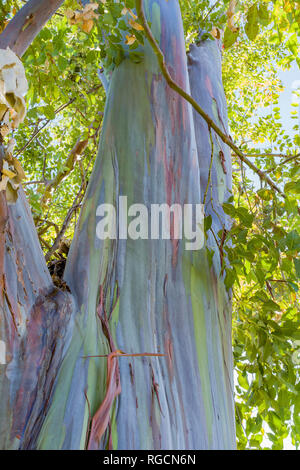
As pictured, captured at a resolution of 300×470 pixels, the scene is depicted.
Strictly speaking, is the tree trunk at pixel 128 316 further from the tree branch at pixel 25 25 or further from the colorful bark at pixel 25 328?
the tree branch at pixel 25 25

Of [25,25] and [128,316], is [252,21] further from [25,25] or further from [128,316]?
[128,316]

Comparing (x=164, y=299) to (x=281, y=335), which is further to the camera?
(x=281, y=335)

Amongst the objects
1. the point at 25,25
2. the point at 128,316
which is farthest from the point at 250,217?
the point at 25,25

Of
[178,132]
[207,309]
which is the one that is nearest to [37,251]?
[207,309]

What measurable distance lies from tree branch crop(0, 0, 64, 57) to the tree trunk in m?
0.37

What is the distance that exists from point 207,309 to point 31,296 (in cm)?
50

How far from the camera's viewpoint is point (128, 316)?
3.61 ft

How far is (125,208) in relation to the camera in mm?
1286

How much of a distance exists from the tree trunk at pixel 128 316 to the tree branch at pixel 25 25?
373 millimetres

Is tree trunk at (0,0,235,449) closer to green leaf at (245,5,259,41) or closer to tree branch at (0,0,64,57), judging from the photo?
green leaf at (245,5,259,41)

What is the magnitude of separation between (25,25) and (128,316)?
824 millimetres

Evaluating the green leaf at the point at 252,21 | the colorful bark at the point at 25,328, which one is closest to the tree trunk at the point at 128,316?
the colorful bark at the point at 25,328

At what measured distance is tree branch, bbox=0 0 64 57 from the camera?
112 centimetres

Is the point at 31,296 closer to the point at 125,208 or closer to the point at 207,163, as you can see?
the point at 125,208
